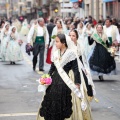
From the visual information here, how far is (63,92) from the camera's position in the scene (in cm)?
945

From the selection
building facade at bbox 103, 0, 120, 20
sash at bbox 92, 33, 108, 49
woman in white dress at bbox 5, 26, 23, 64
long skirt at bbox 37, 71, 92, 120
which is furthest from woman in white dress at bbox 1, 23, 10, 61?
building facade at bbox 103, 0, 120, 20

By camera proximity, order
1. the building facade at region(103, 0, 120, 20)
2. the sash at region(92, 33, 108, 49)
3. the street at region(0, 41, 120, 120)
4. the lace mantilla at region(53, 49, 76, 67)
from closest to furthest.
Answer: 1. the lace mantilla at region(53, 49, 76, 67)
2. the street at region(0, 41, 120, 120)
3. the sash at region(92, 33, 108, 49)
4. the building facade at region(103, 0, 120, 20)

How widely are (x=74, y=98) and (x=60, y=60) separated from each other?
0.60 meters

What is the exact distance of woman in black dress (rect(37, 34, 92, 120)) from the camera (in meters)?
9.38

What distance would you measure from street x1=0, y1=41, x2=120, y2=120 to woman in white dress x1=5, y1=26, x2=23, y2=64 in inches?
164

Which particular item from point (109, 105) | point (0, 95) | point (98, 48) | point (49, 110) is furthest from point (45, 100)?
point (98, 48)

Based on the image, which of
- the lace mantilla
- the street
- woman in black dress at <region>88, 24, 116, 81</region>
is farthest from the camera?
woman in black dress at <region>88, 24, 116, 81</region>

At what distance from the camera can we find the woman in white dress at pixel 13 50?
24.5 metres

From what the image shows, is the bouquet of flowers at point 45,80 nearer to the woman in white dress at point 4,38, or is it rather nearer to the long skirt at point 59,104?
the long skirt at point 59,104

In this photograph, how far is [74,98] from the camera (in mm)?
9562

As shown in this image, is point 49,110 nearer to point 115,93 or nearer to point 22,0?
point 115,93

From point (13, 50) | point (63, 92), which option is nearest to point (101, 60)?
point (63, 92)

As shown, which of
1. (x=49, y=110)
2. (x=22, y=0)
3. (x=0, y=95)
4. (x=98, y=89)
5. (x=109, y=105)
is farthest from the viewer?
(x=22, y=0)

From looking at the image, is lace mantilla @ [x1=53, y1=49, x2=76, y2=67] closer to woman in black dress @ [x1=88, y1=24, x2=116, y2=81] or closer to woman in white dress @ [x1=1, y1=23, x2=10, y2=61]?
woman in black dress @ [x1=88, y1=24, x2=116, y2=81]
